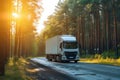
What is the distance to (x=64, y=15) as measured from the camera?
94.5 m

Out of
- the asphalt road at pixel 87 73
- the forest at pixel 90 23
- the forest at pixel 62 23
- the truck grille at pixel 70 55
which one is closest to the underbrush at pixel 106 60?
the forest at pixel 62 23

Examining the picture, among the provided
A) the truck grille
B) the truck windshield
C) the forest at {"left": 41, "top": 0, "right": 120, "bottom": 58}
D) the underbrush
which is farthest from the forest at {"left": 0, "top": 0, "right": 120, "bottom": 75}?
the truck grille

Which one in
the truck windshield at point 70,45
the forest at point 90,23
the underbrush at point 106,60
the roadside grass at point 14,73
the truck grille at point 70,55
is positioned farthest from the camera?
the forest at point 90,23

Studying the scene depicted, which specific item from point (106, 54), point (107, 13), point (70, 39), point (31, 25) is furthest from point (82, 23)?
point (70, 39)

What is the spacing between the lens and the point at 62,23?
9488cm

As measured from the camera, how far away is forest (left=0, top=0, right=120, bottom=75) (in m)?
29.1

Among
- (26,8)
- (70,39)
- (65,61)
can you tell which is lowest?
(65,61)

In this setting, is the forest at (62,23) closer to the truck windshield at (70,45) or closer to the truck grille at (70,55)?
the truck windshield at (70,45)

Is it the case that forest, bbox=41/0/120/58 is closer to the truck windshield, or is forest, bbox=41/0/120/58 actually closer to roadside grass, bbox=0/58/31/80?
the truck windshield

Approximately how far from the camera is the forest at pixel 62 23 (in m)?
29.1

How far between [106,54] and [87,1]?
36.2 ft

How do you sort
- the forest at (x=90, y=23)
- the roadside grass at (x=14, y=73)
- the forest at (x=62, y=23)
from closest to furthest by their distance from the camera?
the roadside grass at (x=14, y=73) → the forest at (x=62, y=23) → the forest at (x=90, y=23)

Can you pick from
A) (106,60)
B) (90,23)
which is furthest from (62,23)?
(106,60)

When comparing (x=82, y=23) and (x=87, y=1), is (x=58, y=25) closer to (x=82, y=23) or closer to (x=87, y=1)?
(x=82, y=23)
